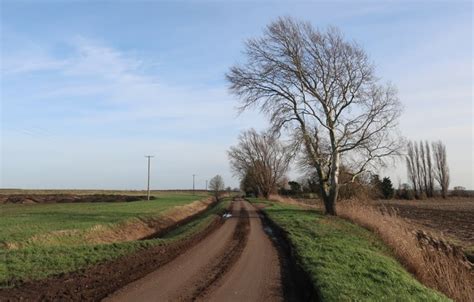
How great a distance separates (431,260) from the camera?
13469mm

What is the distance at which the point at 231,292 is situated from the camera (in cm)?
956

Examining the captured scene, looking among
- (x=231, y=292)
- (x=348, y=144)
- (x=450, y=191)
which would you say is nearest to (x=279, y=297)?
(x=231, y=292)

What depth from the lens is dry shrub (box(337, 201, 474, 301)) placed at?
37.8 ft

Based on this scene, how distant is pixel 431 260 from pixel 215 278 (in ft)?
22.3

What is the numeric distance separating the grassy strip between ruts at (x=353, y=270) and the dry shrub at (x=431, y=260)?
24.1 inches

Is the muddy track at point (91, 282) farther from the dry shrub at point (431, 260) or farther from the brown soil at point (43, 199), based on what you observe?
the brown soil at point (43, 199)

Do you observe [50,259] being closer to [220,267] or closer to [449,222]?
[220,267]

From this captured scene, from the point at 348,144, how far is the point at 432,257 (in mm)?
18025

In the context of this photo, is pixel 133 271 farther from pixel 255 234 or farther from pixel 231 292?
pixel 255 234

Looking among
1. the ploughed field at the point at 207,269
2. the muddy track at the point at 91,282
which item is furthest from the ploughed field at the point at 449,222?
the muddy track at the point at 91,282

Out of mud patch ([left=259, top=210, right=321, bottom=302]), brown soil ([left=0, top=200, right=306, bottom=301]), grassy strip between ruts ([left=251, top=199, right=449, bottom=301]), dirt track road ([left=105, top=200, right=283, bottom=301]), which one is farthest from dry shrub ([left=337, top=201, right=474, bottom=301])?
dirt track road ([left=105, top=200, right=283, bottom=301])

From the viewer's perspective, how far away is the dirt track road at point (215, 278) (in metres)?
9.18

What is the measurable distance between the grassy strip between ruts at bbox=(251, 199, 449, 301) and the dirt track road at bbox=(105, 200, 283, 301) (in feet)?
3.20

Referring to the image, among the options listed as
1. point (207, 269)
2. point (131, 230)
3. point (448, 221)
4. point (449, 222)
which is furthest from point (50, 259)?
point (448, 221)
